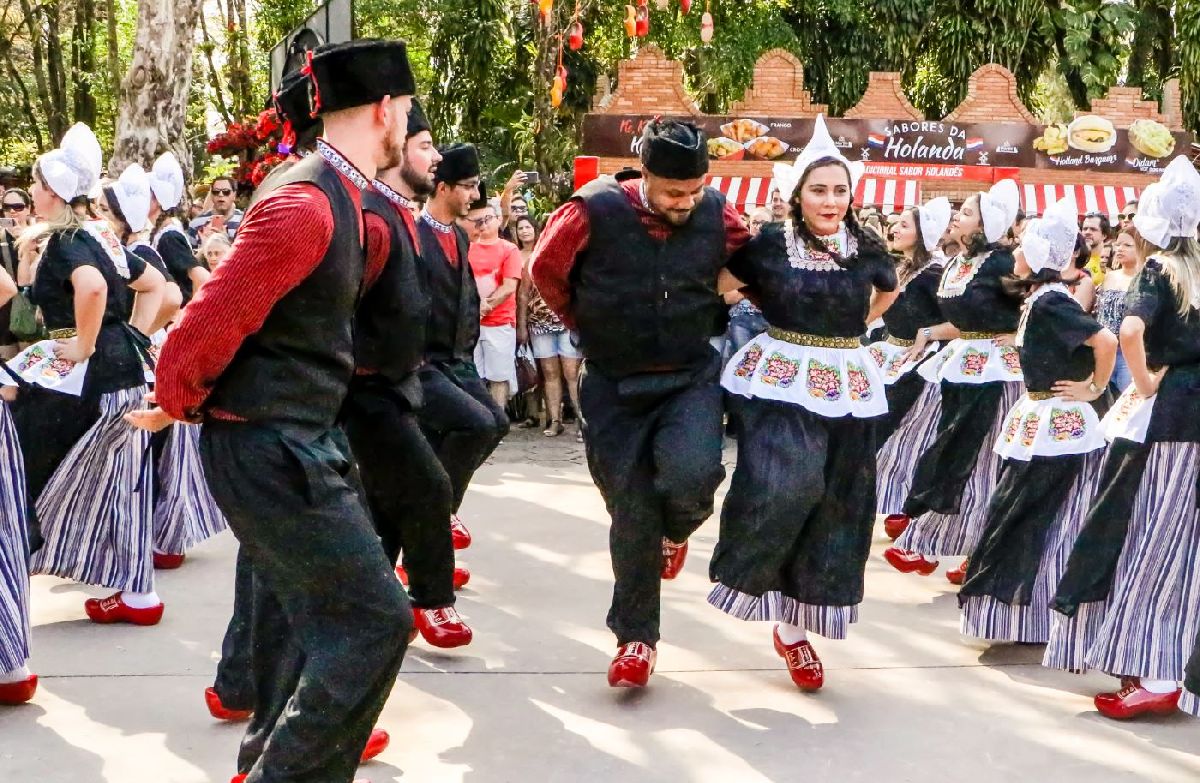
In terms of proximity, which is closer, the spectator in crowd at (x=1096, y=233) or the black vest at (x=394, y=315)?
the black vest at (x=394, y=315)

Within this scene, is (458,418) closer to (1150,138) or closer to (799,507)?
(799,507)

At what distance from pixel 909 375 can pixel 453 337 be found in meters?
2.78

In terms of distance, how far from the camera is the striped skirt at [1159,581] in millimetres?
4656

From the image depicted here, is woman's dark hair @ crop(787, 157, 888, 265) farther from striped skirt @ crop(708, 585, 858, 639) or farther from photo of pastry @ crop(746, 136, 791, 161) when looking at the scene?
photo of pastry @ crop(746, 136, 791, 161)

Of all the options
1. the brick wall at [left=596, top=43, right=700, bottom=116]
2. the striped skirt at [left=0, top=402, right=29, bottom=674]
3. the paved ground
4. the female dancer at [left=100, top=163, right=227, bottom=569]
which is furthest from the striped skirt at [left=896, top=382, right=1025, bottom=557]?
the brick wall at [left=596, top=43, right=700, bottom=116]

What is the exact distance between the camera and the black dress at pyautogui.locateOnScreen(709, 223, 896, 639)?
4805 millimetres

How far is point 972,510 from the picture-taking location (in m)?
6.57

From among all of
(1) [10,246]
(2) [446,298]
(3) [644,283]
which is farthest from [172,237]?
(1) [10,246]

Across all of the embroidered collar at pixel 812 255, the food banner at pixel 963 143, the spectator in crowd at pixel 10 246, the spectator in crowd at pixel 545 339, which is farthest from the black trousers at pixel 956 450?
the food banner at pixel 963 143

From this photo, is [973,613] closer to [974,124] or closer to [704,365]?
[704,365]

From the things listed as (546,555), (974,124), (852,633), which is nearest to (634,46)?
(974,124)

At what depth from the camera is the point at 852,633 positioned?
18.8ft

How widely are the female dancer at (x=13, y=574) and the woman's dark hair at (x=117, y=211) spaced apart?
66.8 inches

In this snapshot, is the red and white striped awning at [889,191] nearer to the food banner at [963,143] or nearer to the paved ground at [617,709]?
the food banner at [963,143]
